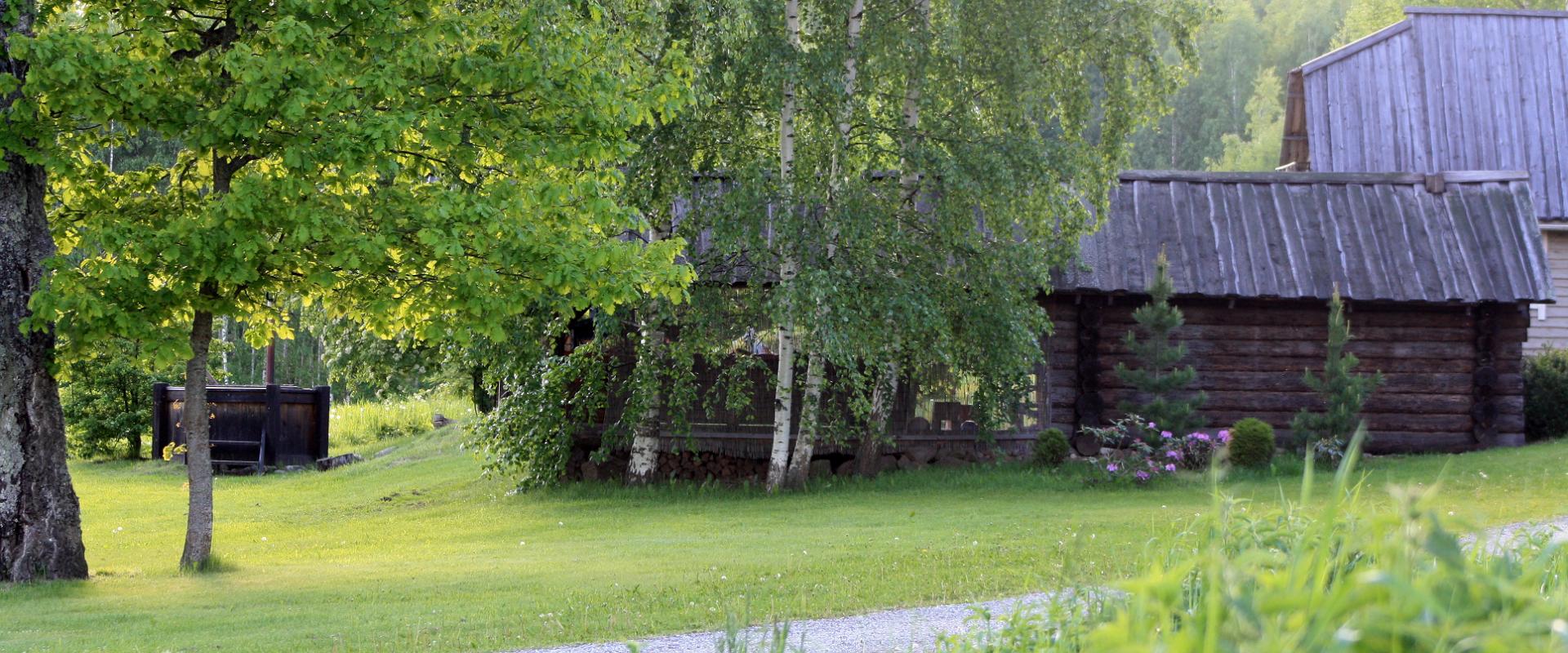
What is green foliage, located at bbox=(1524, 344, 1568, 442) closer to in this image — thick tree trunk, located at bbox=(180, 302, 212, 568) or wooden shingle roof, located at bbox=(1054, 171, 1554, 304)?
wooden shingle roof, located at bbox=(1054, 171, 1554, 304)

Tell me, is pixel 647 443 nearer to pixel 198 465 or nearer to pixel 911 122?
pixel 911 122

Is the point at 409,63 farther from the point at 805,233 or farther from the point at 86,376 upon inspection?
the point at 805,233

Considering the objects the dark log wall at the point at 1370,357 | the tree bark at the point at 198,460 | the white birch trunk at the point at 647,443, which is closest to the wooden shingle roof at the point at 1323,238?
the dark log wall at the point at 1370,357

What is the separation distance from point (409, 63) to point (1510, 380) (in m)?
17.5

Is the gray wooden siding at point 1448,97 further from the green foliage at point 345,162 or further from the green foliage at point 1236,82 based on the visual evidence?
the green foliage at point 1236,82

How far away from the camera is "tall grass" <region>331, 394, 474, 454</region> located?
31375 millimetres

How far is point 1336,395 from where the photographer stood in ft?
61.5

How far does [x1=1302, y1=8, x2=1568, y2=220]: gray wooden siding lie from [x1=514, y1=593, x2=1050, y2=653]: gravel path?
24005 mm

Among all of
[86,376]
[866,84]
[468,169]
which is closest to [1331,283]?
[866,84]

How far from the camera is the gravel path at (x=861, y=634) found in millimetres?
7332

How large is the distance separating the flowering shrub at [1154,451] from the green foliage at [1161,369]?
0.21 meters

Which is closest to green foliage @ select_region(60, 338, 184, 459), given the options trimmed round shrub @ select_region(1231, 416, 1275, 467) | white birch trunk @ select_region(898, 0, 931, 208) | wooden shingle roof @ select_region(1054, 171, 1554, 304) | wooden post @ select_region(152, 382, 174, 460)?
wooden post @ select_region(152, 382, 174, 460)

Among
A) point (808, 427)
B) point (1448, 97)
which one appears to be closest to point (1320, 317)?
point (808, 427)

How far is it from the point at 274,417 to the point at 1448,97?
2443 cm
